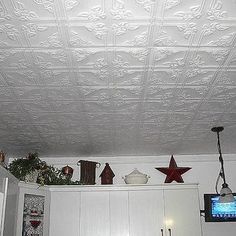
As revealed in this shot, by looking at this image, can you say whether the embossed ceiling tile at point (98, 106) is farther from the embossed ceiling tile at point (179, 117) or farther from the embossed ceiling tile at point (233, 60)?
the embossed ceiling tile at point (233, 60)

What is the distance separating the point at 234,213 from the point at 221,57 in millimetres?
2854

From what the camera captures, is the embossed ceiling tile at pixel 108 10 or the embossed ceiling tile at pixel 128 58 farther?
the embossed ceiling tile at pixel 128 58

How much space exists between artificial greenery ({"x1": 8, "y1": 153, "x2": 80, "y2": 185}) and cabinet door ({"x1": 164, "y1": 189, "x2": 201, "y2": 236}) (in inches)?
50.2

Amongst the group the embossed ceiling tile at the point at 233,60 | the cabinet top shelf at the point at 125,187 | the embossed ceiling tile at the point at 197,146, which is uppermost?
the embossed ceiling tile at the point at 233,60

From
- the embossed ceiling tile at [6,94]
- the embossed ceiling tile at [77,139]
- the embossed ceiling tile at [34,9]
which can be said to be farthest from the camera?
the embossed ceiling tile at [77,139]

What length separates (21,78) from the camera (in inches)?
107

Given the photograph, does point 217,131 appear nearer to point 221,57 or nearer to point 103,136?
point 103,136

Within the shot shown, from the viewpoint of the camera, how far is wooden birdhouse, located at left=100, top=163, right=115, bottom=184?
4.67 m

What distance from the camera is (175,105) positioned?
3299 millimetres

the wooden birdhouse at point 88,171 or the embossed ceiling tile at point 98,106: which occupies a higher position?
the embossed ceiling tile at point 98,106

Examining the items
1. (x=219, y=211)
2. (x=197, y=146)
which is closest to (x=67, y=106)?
(x=197, y=146)

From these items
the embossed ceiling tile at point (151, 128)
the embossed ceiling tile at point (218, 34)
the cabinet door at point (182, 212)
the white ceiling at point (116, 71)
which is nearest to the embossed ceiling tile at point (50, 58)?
the white ceiling at point (116, 71)

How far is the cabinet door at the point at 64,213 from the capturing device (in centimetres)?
434

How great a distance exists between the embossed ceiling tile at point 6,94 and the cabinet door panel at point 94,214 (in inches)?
74.9
